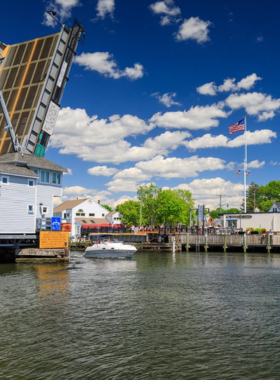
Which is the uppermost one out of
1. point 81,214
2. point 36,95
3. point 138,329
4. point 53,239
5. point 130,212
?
point 36,95

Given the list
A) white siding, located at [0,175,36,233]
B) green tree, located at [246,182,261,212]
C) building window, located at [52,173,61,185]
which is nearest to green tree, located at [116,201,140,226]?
green tree, located at [246,182,261,212]

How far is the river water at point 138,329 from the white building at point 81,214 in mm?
72071

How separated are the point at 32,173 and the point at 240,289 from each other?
2369cm

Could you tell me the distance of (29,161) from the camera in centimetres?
4103

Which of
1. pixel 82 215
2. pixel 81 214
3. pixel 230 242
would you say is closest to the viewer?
pixel 230 242

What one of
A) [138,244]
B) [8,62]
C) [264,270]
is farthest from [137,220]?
[264,270]

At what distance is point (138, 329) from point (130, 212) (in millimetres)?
90209

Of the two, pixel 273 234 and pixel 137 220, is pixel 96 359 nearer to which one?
pixel 273 234

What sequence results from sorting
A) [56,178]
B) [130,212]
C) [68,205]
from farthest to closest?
[68,205], [130,212], [56,178]

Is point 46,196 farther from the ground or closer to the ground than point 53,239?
farther from the ground

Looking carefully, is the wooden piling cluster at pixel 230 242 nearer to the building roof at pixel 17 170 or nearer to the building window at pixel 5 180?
the building roof at pixel 17 170

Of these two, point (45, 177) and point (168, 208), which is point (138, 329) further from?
point (168, 208)

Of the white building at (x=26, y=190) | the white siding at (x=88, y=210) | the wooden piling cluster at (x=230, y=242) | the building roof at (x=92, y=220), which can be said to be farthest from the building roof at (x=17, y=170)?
the white siding at (x=88, y=210)

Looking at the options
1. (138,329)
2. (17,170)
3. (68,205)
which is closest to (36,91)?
(17,170)
